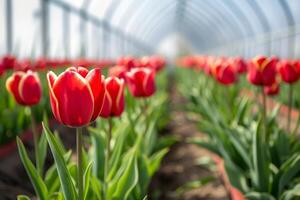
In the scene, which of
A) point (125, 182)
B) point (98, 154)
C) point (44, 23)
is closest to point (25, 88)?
point (98, 154)

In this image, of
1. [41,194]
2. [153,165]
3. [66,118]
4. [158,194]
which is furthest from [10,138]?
[66,118]

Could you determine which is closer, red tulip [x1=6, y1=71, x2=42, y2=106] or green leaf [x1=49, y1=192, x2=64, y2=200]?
green leaf [x1=49, y1=192, x2=64, y2=200]

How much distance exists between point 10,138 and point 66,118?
95.6 inches

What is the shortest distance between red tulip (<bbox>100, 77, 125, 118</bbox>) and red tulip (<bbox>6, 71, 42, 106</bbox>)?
0.40 metres

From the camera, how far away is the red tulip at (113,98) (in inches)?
69.1

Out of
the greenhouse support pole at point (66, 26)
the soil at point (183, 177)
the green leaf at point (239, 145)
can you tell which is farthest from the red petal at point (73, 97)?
the greenhouse support pole at point (66, 26)

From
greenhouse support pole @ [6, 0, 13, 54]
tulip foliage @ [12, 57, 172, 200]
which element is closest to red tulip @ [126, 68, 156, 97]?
tulip foliage @ [12, 57, 172, 200]

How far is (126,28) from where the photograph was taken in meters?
25.3

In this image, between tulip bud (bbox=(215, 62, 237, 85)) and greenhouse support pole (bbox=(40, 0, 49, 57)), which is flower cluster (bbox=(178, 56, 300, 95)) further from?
greenhouse support pole (bbox=(40, 0, 49, 57))

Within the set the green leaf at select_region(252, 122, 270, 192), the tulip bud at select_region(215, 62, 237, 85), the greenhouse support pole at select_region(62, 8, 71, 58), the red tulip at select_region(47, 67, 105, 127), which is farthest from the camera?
the greenhouse support pole at select_region(62, 8, 71, 58)

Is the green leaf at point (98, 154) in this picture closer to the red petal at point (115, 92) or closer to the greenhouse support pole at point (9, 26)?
the red petal at point (115, 92)

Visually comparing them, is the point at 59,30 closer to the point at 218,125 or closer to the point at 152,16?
the point at 218,125

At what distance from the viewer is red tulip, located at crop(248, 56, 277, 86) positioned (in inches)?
94.7

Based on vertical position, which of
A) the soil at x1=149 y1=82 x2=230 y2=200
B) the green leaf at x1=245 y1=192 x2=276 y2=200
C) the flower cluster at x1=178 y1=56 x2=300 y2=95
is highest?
the flower cluster at x1=178 y1=56 x2=300 y2=95
